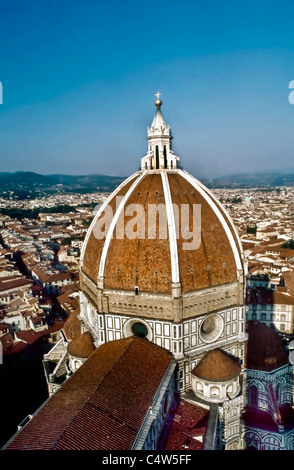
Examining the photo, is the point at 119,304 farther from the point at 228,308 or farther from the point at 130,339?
the point at 228,308

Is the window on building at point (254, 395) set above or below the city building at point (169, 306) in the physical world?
below

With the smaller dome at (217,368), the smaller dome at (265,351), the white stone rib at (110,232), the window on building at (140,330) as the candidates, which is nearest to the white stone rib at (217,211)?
the white stone rib at (110,232)

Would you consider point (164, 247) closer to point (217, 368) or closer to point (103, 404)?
point (217, 368)

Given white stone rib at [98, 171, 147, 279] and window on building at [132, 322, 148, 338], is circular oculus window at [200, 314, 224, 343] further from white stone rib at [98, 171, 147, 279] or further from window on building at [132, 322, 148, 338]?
white stone rib at [98, 171, 147, 279]

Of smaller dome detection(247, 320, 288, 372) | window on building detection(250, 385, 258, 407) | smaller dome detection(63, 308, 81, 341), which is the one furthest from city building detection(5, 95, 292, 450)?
smaller dome detection(63, 308, 81, 341)

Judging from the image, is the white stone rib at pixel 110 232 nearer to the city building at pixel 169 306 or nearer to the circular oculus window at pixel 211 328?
the city building at pixel 169 306
